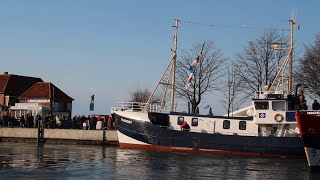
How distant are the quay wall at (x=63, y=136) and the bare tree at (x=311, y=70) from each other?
17.0 meters

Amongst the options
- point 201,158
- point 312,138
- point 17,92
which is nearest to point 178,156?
point 201,158

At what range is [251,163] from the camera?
3075 centimetres

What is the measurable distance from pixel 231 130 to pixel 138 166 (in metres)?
9.82

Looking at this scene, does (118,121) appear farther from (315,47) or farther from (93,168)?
(315,47)

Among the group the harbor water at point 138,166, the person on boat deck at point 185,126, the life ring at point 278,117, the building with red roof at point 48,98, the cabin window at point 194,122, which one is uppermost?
the building with red roof at point 48,98

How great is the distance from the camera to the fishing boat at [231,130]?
3412 cm

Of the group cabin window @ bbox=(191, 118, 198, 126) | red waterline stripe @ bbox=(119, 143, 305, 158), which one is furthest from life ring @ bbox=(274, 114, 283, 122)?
cabin window @ bbox=(191, 118, 198, 126)

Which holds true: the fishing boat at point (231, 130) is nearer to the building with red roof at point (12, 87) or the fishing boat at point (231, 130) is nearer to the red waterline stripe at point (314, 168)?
the red waterline stripe at point (314, 168)

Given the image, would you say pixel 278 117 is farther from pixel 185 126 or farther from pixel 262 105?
pixel 185 126

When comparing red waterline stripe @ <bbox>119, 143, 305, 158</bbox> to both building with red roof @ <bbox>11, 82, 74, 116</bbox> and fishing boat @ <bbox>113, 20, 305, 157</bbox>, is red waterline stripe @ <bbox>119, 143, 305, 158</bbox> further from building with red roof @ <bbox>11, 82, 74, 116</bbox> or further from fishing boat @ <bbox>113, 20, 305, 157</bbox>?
building with red roof @ <bbox>11, 82, 74, 116</bbox>

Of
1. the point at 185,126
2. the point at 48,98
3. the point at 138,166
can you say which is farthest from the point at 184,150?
the point at 48,98

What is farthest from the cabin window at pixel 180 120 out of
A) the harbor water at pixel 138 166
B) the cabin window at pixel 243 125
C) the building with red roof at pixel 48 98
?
the building with red roof at pixel 48 98

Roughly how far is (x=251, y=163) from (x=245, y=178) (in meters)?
6.31

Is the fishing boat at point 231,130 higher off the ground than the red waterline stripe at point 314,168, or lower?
higher
